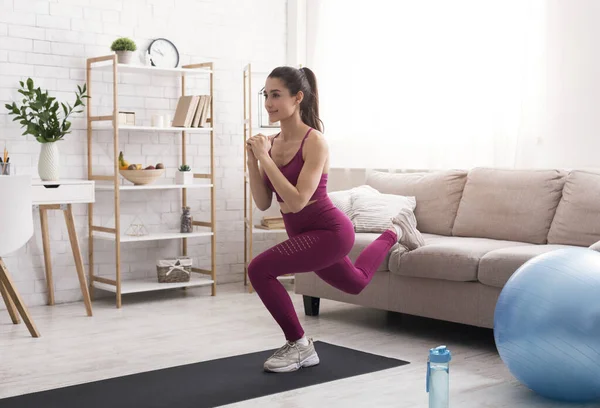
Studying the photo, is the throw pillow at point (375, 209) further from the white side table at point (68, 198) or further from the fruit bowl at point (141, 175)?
the white side table at point (68, 198)

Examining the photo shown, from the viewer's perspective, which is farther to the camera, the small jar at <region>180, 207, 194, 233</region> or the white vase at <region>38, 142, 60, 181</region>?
the small jar at <region>180, 207, 194, 233</region>

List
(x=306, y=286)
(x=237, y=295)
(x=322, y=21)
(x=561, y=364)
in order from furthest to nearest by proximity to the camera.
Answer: (x=322, y=21)
(x=237, y=295)
(x=306, y=286)
(x=561, y=364)

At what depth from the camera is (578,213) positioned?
4.35 m

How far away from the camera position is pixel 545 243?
452 cm

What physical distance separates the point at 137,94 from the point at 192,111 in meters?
0.46

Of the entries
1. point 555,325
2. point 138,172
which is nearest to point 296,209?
point 555,325

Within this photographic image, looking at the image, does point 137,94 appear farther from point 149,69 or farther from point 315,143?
point 315,143

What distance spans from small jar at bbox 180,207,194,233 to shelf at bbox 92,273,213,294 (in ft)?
1.19

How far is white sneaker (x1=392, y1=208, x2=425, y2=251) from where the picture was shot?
414 centimetres

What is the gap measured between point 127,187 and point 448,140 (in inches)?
84.4

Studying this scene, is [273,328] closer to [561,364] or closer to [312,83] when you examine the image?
[312,83]

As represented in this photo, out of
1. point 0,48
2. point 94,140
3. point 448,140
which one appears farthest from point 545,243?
point 0,48

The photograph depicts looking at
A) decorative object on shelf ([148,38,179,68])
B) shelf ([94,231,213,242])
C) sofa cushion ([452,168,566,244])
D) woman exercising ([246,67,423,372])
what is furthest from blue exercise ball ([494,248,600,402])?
decorative object on shelf ([148,38,179,68])

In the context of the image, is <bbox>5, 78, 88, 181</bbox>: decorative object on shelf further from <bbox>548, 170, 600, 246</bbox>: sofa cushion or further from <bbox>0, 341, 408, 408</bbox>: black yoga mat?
<bbox>548, 170, 600, 246</bbox>: sofa cushion
